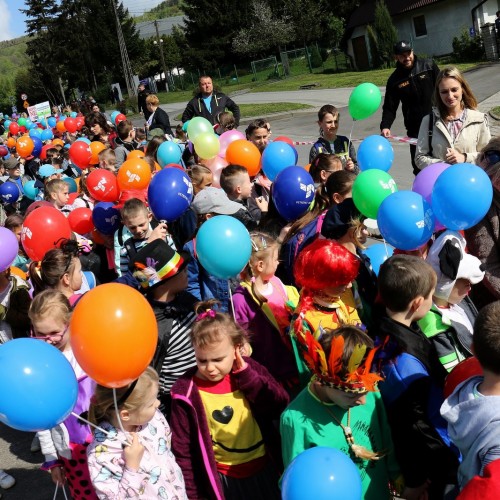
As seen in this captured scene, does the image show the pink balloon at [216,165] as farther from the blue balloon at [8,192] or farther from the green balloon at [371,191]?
the blue balloon at [8,192]

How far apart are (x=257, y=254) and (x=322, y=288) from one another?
58 centimetres

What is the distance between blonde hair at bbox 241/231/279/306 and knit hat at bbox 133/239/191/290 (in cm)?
45

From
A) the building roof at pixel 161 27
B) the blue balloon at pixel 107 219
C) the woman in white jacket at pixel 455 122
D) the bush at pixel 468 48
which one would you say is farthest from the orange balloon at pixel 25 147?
the building roof at pixel 161 27

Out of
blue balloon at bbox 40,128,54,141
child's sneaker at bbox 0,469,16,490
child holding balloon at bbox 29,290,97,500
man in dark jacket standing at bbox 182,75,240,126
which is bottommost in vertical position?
child's sneaker at bbox 0,469,16,490

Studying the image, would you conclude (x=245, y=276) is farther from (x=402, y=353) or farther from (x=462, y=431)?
(x=462, y=431)

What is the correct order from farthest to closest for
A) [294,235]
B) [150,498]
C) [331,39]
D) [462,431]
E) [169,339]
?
[331,39]
[294,235]
[169,339]
[150,498]
[462,431]

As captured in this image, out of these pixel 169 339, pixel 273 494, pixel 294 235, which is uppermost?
pixel 294 235

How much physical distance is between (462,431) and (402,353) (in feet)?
2.07

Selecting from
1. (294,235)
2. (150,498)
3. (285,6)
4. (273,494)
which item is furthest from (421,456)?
(285,6)

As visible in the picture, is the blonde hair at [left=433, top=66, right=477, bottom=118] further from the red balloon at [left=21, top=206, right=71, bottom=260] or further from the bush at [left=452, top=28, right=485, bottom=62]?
the bush at [left=452, top=28, right=485, bottom=62]

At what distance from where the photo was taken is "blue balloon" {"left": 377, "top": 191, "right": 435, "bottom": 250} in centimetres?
324

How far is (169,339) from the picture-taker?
124 inches

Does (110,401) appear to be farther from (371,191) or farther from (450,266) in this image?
(371,191)

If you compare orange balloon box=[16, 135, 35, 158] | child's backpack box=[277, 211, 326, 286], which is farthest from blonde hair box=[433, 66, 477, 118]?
orange balloon box=[16, 135, 35, 158]
